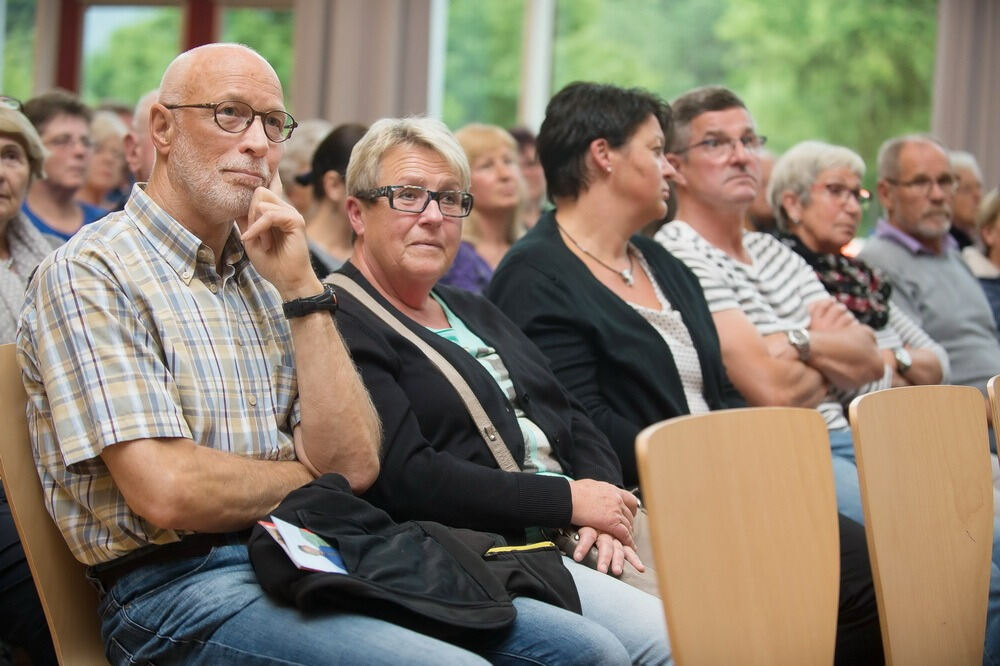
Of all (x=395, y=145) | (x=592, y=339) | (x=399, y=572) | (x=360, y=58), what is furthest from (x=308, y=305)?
(x=360, y=58)

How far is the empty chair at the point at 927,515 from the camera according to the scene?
166 centimetres

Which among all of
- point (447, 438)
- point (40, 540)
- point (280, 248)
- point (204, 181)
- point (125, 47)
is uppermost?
point (125, 47)

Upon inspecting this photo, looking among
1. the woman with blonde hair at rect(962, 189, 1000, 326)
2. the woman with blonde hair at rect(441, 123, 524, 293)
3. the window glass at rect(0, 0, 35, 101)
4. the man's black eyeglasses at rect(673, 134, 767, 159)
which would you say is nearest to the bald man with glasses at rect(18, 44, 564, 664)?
the man's black eyeglasses at rect(673, 134, 767, 159)

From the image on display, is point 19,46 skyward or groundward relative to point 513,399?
skyward

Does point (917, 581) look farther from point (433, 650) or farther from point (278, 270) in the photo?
point (278, 270)

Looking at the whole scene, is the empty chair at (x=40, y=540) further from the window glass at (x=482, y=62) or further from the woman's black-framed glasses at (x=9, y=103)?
the window glass at (x=482, y=62)

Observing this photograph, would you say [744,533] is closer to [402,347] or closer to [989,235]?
[402,347]

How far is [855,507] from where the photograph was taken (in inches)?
104

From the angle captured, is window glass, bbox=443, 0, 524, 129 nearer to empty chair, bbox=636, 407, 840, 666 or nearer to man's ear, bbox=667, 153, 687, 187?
man's ear, bbox=667, 153, 687, 187

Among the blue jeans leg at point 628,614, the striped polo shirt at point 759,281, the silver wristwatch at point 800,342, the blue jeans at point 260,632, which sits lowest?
the blue jeans leg at point 628,614

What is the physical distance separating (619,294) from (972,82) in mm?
4591

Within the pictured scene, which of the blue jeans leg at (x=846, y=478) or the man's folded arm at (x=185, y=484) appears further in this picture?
the blue jeans leg at (x=846, y=478)

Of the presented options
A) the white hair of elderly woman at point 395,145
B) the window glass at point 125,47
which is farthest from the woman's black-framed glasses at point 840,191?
the window glass at point 125,47

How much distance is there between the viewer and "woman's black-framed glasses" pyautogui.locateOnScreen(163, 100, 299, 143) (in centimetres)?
178
